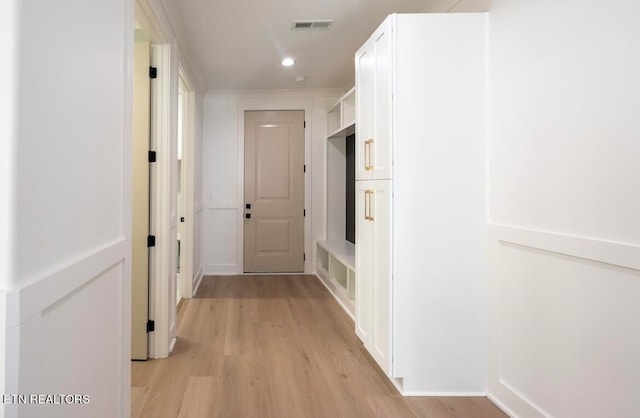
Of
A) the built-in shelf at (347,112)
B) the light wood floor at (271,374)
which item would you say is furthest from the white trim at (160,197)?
the built-in shelf at (347,112)

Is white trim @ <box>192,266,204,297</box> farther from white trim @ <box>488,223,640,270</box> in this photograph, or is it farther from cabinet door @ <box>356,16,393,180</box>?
white trim @ <box>488,223,640,270</box>

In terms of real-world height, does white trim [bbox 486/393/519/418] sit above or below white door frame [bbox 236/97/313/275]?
below

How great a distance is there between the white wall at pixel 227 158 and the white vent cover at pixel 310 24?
2.00 m

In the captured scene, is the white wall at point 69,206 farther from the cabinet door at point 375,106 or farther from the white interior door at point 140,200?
the cabinet door at point 375,106

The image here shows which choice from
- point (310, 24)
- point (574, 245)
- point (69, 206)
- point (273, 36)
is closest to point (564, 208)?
point (574, 245)

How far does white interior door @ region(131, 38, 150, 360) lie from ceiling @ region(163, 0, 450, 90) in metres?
0.49

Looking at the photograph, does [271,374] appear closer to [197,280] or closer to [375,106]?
[375,106]

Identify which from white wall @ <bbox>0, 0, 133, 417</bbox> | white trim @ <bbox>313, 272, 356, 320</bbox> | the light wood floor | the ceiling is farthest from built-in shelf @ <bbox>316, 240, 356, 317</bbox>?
white wall @ <bbox>0, 0, 133, 417</bbox>

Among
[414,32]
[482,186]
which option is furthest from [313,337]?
[414,32]

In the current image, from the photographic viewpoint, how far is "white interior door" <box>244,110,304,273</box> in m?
5.07

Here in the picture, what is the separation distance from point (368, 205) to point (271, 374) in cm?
124

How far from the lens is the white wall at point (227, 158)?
5000 millimetres

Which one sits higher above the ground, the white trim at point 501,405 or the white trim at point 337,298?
the white trim at point 337,298

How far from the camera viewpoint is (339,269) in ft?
14.4
